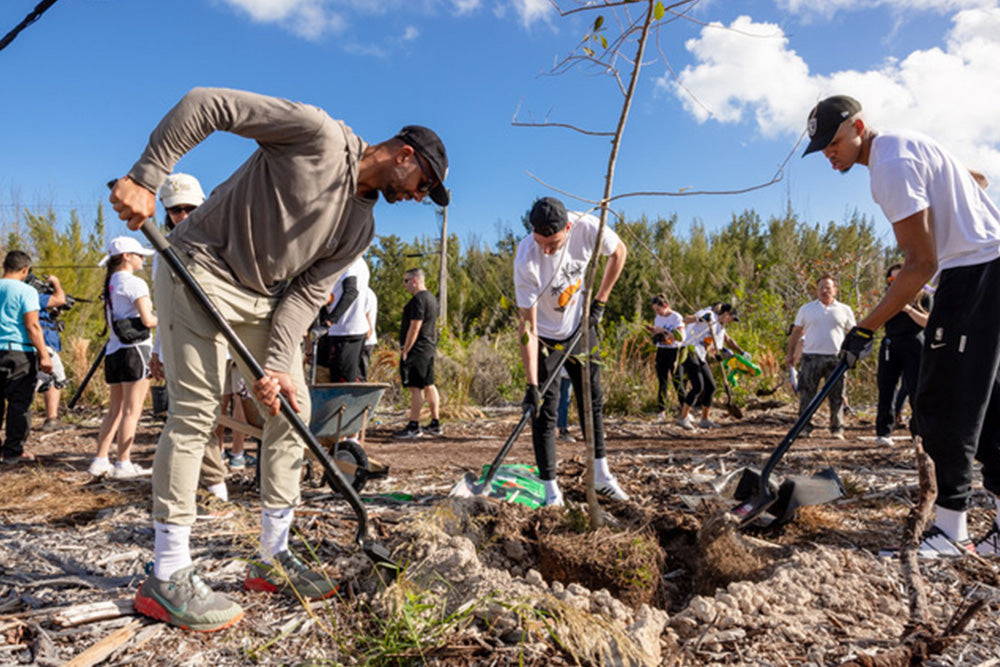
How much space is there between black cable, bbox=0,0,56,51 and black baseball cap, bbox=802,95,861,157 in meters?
4.61

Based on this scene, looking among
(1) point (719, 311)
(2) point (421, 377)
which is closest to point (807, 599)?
(2) point (421, 377)

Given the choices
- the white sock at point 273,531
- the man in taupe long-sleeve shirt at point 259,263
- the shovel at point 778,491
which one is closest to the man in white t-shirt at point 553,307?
the shovel at point 778,491

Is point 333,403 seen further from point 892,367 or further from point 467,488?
point 892,367

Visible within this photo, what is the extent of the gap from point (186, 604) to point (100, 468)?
3327 mm

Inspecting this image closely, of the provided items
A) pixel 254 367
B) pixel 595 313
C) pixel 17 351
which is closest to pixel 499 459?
pixel 595 313

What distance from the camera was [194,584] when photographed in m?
2.14

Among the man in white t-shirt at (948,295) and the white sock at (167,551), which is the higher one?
the man in white t-shirt at (948,295)

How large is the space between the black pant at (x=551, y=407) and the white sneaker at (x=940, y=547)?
1616 millimetres

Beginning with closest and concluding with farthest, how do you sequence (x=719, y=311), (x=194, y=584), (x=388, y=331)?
(x=194, y=584)
(x=719, y=311)
(x=388, y=331)

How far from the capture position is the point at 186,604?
→ 2.09 meters

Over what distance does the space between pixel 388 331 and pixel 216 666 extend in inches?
565

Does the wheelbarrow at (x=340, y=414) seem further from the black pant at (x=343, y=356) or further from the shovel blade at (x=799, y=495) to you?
the shovel blade at (x=799, y=495)

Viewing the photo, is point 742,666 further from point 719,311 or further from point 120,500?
point 719,311

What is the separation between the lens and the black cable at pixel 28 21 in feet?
13.6
